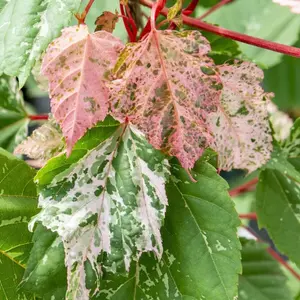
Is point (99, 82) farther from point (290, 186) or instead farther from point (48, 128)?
point (290, 186)

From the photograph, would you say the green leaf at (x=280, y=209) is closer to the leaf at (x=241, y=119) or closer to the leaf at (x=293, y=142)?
the leaf at (x=293, y=142)

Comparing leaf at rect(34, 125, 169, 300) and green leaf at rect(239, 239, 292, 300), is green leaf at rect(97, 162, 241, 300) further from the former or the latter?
green leaf at rect(239, 239, 292, 300)

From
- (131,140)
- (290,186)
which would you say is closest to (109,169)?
(131,140)

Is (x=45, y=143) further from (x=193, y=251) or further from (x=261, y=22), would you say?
(x=261, y=22)

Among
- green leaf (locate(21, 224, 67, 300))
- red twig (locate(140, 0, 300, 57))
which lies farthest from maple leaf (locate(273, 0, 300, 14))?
green leaf (locate(21, 224, 67, 300))

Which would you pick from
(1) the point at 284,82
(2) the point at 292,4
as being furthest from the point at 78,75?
(1) the point at 284,82

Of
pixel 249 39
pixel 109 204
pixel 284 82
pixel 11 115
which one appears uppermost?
pixel 249 39
